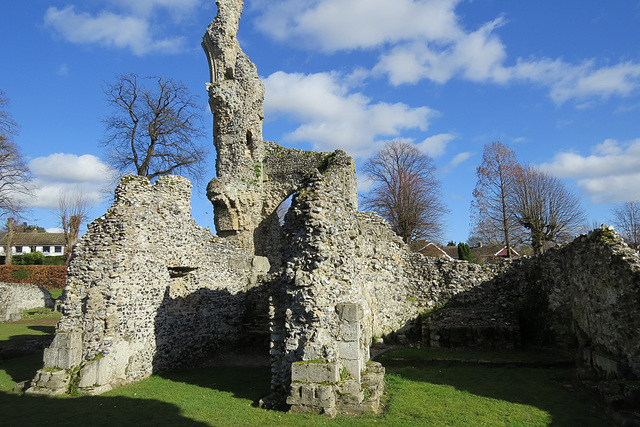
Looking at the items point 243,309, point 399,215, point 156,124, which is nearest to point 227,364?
point 243,309

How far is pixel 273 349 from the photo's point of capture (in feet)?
28.4

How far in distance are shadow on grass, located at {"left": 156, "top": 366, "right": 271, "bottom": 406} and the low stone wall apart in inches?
665

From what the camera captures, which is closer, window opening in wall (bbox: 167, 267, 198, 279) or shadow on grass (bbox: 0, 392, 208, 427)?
shadow on grass (bbox: 0, 392, 208, 427)

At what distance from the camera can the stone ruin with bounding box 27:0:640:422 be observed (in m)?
8.19

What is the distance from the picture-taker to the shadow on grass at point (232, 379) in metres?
9.26

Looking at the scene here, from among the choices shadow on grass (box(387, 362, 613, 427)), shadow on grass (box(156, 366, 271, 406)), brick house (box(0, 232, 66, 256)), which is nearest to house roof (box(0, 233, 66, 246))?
brick house (box(0, 232, 66, 256))

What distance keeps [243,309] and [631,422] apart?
10544mm

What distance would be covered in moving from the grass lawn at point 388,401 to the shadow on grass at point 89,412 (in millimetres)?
16

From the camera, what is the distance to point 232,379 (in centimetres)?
1048

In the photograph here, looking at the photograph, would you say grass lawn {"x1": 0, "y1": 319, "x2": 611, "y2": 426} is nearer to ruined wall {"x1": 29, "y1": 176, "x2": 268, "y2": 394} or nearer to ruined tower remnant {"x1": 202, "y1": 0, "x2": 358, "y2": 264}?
ruined wall {"x1": 29, "y1": 176, "x2": 268, "y2": 394}

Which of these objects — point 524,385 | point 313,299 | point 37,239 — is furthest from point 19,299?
point 37,239

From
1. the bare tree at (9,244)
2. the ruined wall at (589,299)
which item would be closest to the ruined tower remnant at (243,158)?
the ruined wall at (589,299)

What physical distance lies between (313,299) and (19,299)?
24834 mm

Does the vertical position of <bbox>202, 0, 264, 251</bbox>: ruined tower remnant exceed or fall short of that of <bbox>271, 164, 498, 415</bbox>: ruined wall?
it exceeds it
